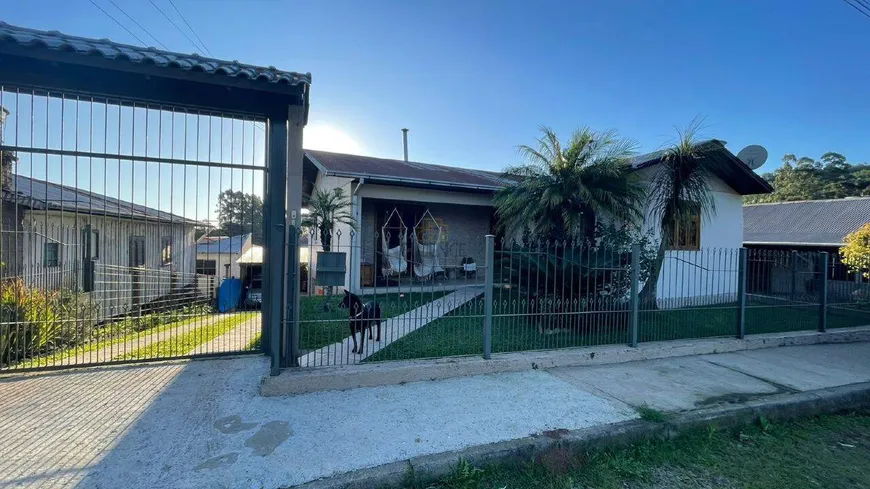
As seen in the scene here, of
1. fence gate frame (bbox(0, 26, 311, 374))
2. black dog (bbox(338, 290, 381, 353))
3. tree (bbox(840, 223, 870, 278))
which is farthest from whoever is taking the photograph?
tree (bbox(840, 223, 870, 278))

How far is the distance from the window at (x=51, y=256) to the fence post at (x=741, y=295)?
889cm

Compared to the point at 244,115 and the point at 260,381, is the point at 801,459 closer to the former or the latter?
the point at 260,381

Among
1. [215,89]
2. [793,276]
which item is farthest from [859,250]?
[215,89]

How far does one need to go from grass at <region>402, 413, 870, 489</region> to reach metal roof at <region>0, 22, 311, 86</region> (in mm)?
3976

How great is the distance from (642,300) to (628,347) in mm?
1131

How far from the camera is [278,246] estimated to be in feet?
13.5

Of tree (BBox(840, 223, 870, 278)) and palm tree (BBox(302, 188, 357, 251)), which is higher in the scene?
palm tree (BBox(302, 188, 357, 251))

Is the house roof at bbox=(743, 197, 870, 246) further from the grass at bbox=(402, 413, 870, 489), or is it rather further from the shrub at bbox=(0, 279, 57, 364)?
the shrub at bbox=(0, 279, 57, 364)

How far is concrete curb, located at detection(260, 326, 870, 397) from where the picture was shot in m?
3.93

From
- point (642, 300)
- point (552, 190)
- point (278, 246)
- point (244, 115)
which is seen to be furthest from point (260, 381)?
point (552, 190)

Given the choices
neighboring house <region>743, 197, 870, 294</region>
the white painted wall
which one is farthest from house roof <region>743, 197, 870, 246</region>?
the white painted wall

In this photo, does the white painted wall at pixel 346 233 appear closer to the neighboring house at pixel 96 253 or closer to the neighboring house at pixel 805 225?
the neighboring house at pixel 96 253

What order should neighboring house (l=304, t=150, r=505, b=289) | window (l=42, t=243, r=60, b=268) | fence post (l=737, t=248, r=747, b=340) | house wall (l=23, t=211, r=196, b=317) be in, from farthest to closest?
1. neighboring house (l=304, t=150, r=505, b=289)
2. fence post (l=737, t=248, r=747, b=340)
3. house wall (l=23, t=211, r=196, b=317)
4. window (l=42, t=243, r=60, b=268)

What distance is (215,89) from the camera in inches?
170
